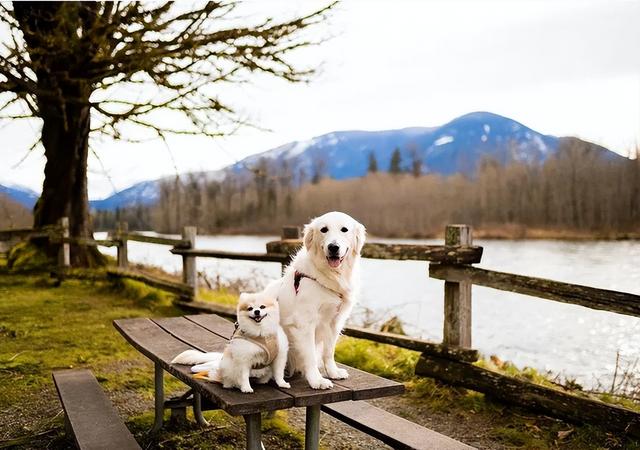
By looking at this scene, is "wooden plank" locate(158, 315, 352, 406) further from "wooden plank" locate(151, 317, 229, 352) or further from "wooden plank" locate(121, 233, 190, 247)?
"wooden plank" locate(121, 233, 190, 247)

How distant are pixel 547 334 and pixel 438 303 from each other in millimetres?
2453

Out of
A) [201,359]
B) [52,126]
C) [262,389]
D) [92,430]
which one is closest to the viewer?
[262,389]

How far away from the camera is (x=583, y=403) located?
15.0 feet

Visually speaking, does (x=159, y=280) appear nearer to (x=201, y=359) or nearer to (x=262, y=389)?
(x=201, y=359)

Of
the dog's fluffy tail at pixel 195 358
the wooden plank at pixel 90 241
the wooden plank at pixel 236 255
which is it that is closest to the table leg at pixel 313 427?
the dog's fluffy tail at pixel 195 358

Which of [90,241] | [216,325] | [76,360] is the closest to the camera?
[216,325]

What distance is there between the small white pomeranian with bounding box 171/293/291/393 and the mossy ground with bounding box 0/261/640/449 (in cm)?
171

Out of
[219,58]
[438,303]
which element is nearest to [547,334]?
[438,303]

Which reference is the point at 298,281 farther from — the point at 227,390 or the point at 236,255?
the point at 236,255

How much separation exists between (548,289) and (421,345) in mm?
1526

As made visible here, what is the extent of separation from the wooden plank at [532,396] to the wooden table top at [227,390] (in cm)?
220

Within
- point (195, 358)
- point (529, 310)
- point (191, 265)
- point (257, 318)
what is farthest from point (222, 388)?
point (529, 310)

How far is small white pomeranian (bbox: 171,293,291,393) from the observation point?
2846 mm

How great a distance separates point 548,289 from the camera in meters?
4.77
